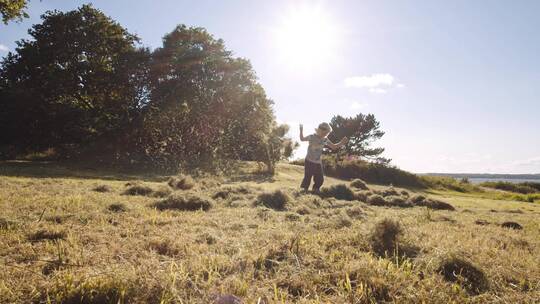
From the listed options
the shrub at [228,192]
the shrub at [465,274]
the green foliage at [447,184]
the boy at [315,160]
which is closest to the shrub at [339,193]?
the boy at [315,160]

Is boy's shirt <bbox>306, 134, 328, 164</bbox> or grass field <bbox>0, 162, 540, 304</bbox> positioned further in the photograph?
boy's shirt <bbox>306, 134, 328, 164</bbox>

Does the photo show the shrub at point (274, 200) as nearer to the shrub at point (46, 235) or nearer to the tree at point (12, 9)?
the shrub at point (46, 235)

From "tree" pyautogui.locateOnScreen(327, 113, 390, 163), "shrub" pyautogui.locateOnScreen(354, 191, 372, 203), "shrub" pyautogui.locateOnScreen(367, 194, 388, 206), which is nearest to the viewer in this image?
"shrub" pyautogui.locateOnScreen(367, 194, 388, 206)

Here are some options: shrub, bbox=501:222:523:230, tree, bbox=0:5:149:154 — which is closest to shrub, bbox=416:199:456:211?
shrub, bbox=501:222:523:230

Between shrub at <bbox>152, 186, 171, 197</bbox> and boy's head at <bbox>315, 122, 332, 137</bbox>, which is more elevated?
boy's head at <bbox>315, 122, 332, 137</bbox>

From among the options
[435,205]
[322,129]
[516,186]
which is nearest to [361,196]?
[435,205]

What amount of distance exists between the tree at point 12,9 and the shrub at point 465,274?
14826 mm

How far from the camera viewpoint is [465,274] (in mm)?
2615

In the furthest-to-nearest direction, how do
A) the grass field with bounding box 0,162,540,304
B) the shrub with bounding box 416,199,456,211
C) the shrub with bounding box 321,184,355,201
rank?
the shrub with bounding box 321,184,355,201
the shrub with bounding box 416,199,456,211
the grass field with bounding box 0,162,540,304

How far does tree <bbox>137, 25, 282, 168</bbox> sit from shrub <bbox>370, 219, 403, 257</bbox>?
14.8 meters

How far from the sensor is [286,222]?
4602 millimetres

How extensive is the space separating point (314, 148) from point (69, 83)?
1475 cm

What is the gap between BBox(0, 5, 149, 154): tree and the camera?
16703mm

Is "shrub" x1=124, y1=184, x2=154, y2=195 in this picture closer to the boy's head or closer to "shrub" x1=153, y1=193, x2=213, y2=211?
"shrub" x1=153, y1=193, x2=213, y2=211
